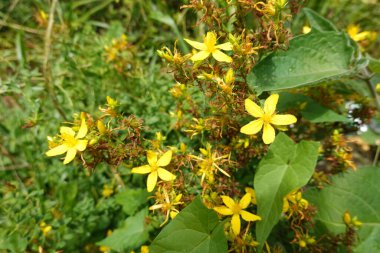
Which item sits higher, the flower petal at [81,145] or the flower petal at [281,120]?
the flower petal at [281,120]

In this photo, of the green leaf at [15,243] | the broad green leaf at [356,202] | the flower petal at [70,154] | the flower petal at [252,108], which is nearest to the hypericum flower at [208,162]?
the flower petal at [252,108]

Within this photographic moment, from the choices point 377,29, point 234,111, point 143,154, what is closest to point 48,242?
point 143,154

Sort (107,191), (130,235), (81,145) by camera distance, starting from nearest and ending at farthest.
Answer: (81,145), (130,235), (107,191)

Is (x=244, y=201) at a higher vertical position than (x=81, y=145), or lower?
lower

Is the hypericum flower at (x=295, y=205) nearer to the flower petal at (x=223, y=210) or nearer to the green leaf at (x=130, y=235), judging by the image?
the flower petal at (x=223, y=210)

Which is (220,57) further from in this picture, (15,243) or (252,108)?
(15,243)

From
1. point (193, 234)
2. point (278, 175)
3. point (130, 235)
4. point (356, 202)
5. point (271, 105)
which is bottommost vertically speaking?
point (130, 235)

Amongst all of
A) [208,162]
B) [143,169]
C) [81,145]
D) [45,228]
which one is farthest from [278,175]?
[45,228]

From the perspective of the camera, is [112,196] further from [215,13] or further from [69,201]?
[215,13]
